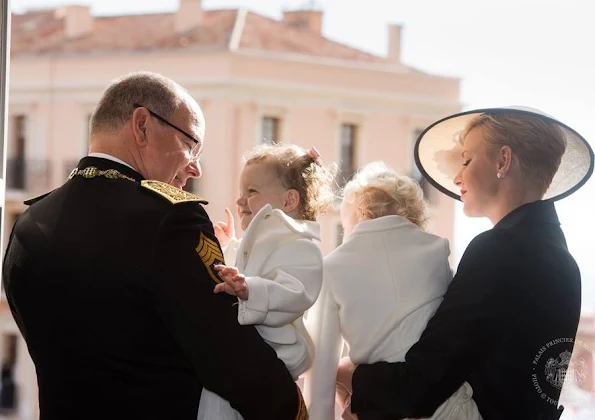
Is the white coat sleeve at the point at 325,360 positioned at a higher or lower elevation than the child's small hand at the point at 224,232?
lower

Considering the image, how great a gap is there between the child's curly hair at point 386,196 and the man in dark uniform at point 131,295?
52cm

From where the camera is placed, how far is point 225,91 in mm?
16312

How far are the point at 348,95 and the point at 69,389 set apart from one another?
16052mm

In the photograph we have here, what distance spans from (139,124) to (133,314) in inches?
13.1

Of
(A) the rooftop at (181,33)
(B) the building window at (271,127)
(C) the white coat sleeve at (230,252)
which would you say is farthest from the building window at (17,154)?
(C) the white coat sleeve at (230,252)

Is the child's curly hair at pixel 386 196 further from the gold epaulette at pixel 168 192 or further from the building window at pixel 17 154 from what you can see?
the building window at pixel 17 154

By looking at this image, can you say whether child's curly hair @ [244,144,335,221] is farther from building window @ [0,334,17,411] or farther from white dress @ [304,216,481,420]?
building window @ [0,334,17,411]

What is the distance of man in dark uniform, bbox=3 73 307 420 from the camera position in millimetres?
1752

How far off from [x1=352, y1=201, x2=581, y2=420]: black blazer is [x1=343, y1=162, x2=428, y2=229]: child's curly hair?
1.02 feet

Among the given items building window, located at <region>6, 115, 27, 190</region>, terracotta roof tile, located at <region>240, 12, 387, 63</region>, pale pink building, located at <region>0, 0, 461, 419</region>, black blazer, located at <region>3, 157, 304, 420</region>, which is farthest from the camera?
building window, located at <region>6, 115, 27, 190</region>

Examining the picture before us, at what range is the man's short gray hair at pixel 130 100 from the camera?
Answer: 1883 millimetres

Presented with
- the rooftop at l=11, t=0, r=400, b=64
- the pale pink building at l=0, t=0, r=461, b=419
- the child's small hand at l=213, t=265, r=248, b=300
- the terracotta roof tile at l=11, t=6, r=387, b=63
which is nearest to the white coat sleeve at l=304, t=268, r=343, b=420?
the child's small hand at l=213, t=265, r=248, b=300

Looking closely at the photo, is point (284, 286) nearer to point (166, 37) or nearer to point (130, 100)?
point (130, 100)

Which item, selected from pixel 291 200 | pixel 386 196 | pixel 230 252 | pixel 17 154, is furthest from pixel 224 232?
pixel 17 154
